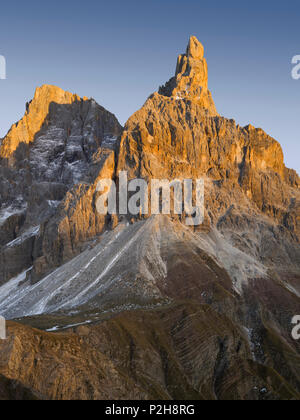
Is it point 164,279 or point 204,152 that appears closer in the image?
point 164,279

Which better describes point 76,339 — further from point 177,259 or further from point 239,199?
point 239,199

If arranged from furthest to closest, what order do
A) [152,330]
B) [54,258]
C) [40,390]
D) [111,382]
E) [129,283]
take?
[54,258]
[129,283]
[152,330]
[111,382]
[40,390]

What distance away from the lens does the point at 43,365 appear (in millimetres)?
52469

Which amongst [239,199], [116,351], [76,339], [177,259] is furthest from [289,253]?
[76,339]

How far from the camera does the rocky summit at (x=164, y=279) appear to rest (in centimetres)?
5828

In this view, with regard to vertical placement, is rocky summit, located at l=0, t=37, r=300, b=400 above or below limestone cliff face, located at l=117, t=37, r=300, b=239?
below

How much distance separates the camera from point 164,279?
4574 inches

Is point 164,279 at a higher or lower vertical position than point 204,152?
lower

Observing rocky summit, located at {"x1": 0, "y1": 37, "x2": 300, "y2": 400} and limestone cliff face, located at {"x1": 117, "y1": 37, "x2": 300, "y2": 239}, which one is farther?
limestone cliff face, located at {"x1": 117, "y1": 37, "x2": 300, "y2": 239}

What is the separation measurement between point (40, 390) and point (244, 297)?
3169 inches

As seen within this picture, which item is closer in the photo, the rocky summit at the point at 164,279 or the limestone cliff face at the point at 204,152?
the rocky summit at the point at 164,279

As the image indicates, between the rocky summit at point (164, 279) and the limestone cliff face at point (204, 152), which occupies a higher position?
the limestone cliff face at point (204, 152)

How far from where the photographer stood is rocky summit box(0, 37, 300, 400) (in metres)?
58.3
